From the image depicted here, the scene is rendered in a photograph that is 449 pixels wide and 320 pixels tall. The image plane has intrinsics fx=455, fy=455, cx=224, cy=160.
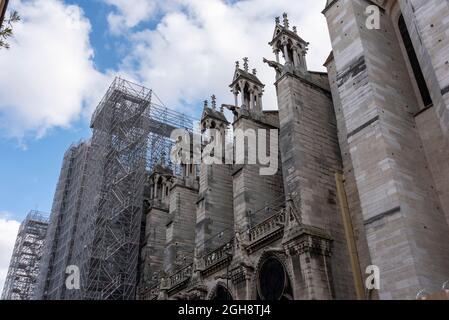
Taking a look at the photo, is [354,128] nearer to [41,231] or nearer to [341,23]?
[341,23]

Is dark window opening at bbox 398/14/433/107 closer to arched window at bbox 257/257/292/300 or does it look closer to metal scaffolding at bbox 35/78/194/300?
arched window at bbox 257/257/292/300

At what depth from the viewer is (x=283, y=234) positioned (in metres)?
14.3

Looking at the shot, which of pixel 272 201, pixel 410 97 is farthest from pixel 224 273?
pixel 410 97

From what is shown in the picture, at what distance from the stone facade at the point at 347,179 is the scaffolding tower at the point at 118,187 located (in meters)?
4.39

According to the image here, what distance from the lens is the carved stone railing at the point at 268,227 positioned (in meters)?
14.6

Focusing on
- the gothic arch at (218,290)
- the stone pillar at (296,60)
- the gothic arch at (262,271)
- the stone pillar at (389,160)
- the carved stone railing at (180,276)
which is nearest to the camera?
the stone pillar at (389,160)

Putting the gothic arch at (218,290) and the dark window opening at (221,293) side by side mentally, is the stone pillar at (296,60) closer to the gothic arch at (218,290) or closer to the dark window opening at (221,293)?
the gothic arch at (218,290)

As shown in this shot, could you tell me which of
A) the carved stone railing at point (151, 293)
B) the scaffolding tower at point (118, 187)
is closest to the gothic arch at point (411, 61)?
the carved stone railing at point (151, 293)

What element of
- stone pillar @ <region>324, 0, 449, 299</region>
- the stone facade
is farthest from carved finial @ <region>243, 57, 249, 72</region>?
stone pillar @ <region>324, 0, 449, 299</region>

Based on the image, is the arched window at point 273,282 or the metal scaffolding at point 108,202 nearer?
the arched window at point 273,282

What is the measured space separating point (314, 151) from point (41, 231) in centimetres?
3300

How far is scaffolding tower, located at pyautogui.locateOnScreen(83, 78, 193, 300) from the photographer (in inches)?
929

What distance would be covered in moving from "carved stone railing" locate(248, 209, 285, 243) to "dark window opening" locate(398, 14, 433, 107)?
5.57 metres

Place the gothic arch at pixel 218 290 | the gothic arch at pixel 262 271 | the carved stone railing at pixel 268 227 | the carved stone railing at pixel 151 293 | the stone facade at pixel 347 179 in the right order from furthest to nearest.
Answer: the carved stone railing at pixel 151 293, the gothic arch at pixel 218 290, the carved stone railing at pixel 268 227, the gothic arch at pixel 262 271, the stone facade at pixel 347 179
